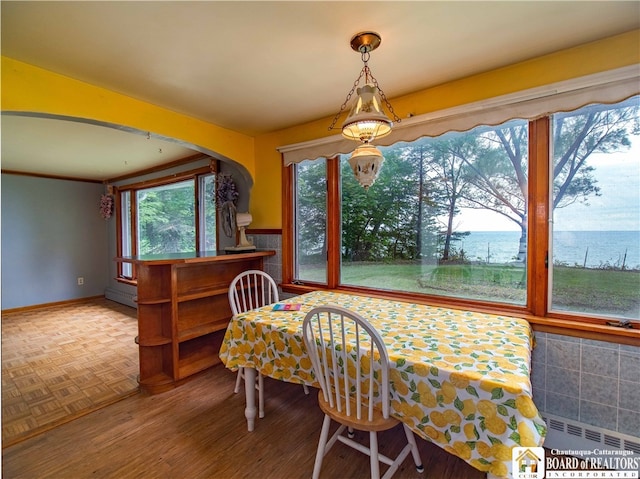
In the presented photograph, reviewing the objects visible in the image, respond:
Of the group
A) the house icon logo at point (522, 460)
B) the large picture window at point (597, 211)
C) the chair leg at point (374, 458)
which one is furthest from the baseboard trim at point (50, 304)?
the large picture window at point (597, 211)

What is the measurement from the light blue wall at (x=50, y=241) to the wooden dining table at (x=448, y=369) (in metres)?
5.02

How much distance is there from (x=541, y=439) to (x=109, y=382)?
9.99 ft

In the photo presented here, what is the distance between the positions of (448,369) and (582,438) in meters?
1.29

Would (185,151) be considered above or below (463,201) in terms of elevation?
above

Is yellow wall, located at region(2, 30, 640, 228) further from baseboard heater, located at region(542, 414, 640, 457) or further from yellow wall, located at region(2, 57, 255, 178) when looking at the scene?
baseboard heater, located at region(542, 414, 640, 457)

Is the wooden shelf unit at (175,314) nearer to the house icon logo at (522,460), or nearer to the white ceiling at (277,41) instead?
the white ceiling at (277,41)

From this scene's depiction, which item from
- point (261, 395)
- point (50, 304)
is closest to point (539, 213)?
point (261, 395)

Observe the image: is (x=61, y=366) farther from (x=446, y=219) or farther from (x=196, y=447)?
(x=446, y=219)

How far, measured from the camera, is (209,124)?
277 cm

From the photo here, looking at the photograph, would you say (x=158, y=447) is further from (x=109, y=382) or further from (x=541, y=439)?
(x=541, y=439)

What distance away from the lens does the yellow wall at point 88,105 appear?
1708 mm

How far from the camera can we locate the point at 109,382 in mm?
2506

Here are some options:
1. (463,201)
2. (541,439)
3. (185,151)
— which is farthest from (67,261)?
(541,439)

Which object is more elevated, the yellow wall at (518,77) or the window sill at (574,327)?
the yellow wall at (518,77)
